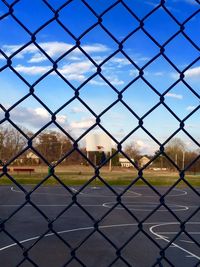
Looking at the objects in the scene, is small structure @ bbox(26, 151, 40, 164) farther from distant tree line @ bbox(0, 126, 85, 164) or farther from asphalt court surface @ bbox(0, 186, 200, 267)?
asphalt court surface @ bbox(0, 186, 200, 267)

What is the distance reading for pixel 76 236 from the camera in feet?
49.5

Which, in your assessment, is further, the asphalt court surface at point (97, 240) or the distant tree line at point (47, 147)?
the asphalt court surface at point (97, 240)

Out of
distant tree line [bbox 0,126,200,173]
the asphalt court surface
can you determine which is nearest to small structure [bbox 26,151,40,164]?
distant tree line [bbox 0,126,200,173]

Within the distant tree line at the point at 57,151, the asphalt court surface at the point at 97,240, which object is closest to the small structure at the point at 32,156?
the distant tree line at the point at 57,151

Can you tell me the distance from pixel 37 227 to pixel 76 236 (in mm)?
2484

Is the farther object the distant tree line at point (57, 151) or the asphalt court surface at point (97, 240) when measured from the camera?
the asphalt court surface at point (97, 240)

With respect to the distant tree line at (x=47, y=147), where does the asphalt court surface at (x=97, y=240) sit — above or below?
below

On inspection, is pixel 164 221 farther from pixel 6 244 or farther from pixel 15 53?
pixel 15 53

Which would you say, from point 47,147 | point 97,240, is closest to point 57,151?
point 47,147

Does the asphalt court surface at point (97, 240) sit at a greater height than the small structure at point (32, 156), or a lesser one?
lesser

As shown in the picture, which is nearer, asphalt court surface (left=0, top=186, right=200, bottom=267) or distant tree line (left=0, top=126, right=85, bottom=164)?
distant tree line (left=0, top=126, right=85, bottom=164)

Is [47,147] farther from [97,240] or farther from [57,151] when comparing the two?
[97,240]

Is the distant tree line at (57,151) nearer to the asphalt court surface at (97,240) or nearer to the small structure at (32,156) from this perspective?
the small structure at (32,156)

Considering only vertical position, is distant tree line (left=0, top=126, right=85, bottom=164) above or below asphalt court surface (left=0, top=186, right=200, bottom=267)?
above
